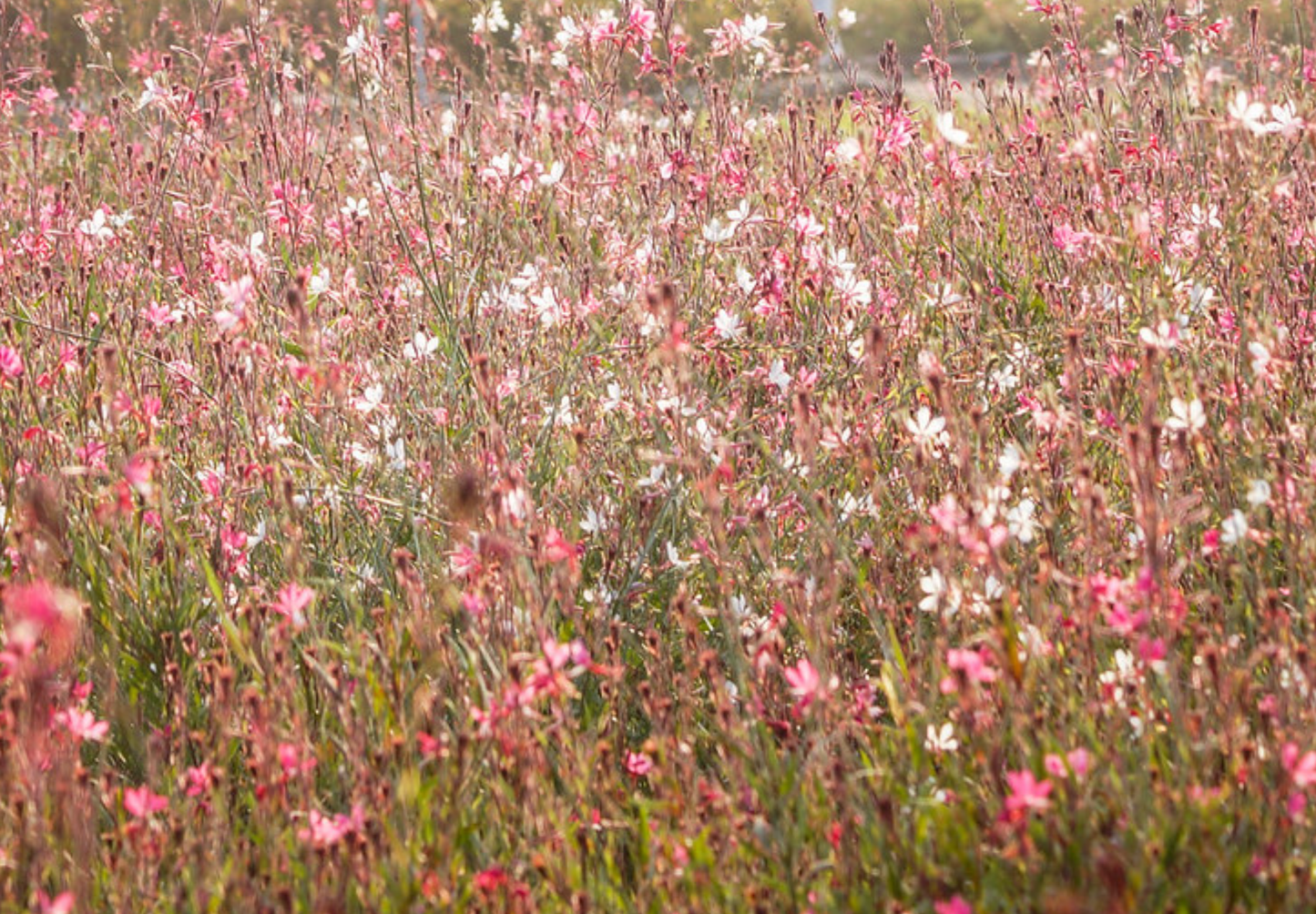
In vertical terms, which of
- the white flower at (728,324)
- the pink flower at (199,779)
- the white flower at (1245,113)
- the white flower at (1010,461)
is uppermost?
the white flower at (1245,113)

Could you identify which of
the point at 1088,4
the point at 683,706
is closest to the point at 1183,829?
the point at 683,706

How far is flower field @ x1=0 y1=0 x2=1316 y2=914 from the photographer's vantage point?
1564mm

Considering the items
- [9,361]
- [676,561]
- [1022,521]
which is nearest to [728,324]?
[676,561]

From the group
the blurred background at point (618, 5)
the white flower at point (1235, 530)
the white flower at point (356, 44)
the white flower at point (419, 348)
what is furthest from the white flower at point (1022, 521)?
the white flower at point (356, 44)

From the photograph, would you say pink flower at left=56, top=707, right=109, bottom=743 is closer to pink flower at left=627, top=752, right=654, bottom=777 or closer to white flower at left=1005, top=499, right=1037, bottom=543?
pink flower at left=627, top=752, right=654, bottom=777

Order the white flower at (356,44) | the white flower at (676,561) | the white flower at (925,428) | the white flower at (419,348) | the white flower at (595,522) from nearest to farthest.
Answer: the white flower at (925,428) < the white flower at (676,561) < the white flower at (595,522) < the white flower at (419,348) < the white flower at (356,44)

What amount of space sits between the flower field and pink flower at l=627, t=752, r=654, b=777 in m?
0.03

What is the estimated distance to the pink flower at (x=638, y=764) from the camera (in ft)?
6.20

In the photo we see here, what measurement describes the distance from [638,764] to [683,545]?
0.62 metres

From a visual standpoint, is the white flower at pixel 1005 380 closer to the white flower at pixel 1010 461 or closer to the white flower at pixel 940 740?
the white flower at pixel 1010 461

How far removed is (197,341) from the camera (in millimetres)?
3658

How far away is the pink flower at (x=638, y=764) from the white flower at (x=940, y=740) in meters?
0.36

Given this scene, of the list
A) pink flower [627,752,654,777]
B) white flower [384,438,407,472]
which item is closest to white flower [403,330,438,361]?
white flower [384,438,407,472]

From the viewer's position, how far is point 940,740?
1.78 metres
